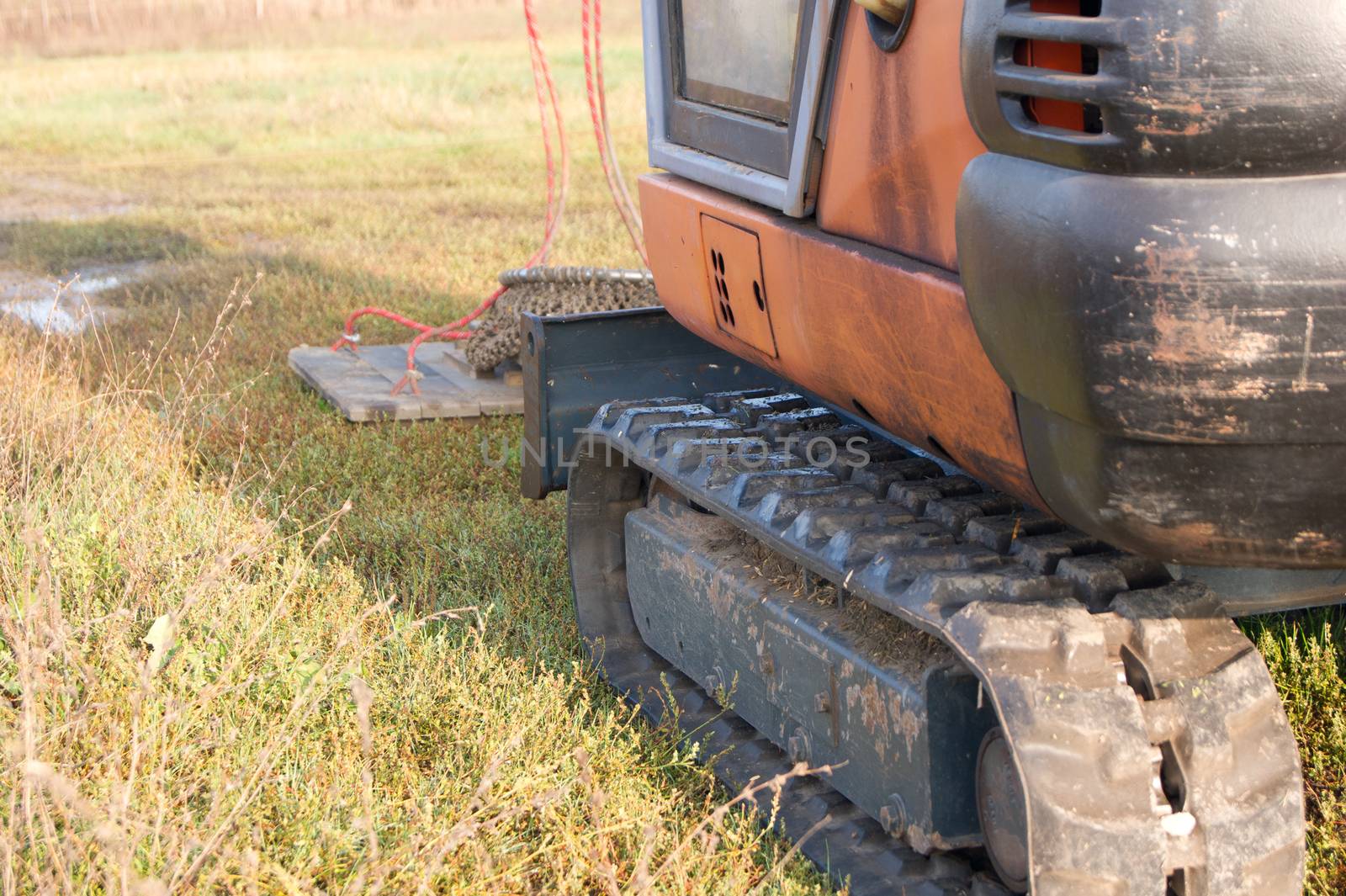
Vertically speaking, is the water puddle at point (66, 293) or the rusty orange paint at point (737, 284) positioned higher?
the rusty orange paint at point (737, 284)

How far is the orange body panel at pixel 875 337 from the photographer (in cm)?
233

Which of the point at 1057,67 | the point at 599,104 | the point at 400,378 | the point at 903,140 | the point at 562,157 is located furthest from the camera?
the point at 400,378

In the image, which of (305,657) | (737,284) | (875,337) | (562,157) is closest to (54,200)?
(562,157)

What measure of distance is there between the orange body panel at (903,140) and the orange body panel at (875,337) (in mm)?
49

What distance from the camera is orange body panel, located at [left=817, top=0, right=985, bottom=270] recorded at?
7.47 feet

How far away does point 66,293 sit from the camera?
871cm

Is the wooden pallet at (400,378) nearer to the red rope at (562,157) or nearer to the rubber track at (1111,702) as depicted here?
the red rope at (562,157)

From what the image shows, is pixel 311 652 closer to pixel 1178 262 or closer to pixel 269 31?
pixel 1178 262

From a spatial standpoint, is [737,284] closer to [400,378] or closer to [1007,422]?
[1007,422]

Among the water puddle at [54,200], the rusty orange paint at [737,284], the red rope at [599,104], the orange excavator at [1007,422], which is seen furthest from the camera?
the water puddle at [54,200]

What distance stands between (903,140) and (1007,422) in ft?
1.65

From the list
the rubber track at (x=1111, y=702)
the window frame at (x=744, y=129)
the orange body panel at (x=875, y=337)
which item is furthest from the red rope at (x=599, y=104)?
the rubber track at (x=1111, y=702)

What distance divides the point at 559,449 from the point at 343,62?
24256 millimetres

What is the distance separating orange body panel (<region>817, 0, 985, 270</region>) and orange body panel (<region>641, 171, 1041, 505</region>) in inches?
→ 1.9
